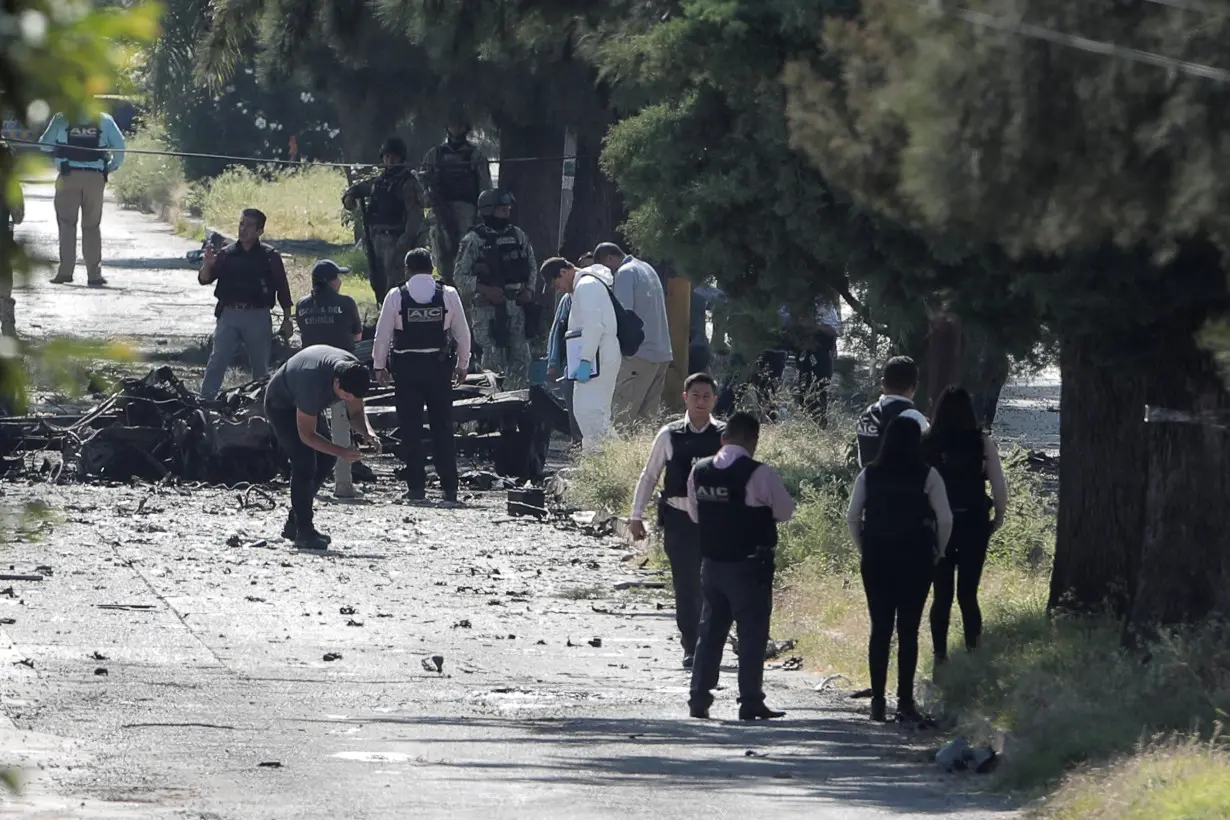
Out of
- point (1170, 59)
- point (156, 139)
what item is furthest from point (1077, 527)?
Result: point (156, 139)

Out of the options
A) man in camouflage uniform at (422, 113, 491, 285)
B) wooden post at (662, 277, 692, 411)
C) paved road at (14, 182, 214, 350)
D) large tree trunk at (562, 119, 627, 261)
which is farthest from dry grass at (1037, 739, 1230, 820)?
large tree trunk at (562, 119, 627, 261)

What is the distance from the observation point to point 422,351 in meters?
17.8

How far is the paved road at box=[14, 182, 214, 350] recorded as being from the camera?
27.3 metres

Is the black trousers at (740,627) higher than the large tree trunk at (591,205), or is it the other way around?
the large tree trunk at (591,205)

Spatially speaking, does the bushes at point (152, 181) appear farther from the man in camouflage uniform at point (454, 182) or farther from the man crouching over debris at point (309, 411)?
the man crouching over debris at point (309, 411)

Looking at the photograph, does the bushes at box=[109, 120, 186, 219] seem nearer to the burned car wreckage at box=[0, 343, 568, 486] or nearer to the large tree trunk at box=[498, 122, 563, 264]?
the large tree trunk at box=[498, 122, 563, 264]

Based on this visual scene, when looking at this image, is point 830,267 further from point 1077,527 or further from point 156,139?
point 156,139

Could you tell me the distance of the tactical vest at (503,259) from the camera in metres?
21.9

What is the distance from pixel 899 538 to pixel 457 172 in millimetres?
14857

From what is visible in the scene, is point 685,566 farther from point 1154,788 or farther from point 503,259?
point 503,259

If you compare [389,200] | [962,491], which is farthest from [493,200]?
[962,491]

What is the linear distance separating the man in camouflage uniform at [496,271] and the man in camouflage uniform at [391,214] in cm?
191

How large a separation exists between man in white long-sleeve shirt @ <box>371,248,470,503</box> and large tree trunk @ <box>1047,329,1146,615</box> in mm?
6846

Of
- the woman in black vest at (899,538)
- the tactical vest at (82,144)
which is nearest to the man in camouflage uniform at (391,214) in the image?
the tactical vest at (82,144)
